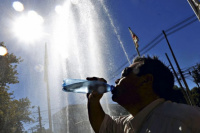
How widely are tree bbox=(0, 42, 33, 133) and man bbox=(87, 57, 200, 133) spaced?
608 inches

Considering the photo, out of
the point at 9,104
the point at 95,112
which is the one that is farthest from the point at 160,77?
the point at 9,104

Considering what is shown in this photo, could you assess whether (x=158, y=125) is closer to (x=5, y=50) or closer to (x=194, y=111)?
(x=194, y=111)

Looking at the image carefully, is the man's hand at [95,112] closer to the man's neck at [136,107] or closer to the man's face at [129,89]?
the man's face at [129,89]

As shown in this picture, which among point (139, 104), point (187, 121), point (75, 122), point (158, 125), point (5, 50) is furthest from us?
point (75, 122)

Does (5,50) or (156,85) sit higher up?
(5,50)

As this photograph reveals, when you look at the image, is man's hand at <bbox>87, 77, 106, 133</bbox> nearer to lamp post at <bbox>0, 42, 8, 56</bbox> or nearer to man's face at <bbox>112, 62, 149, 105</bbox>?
man's face at <bbox>112, 62, 149, 105</bbox>

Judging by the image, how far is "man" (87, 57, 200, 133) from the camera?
2.93ft

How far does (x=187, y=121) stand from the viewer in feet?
2.77

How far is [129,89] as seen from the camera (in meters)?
1.49

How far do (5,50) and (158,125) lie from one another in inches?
789

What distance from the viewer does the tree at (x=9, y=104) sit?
1470 centimetres

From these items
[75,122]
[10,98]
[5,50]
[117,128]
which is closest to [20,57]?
[5,50]

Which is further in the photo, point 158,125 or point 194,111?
point 158,125

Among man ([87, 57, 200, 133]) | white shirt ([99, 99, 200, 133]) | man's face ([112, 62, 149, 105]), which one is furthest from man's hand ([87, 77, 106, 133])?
white shirt ([99, 99, 200, 133])
